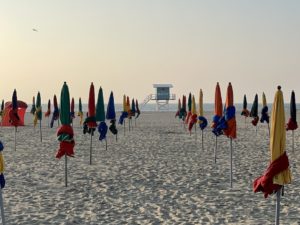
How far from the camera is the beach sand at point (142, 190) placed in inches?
327

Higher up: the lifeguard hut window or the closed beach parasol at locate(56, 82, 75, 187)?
the lifeguard hut window

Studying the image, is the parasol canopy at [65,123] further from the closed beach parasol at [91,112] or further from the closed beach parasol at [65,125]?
the closed beach parasol at [91,112]

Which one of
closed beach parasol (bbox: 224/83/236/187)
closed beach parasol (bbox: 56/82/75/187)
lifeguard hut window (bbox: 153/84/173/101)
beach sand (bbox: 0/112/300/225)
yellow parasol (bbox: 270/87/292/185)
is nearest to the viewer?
yellow parasol (bbox: 270/87/292/185)

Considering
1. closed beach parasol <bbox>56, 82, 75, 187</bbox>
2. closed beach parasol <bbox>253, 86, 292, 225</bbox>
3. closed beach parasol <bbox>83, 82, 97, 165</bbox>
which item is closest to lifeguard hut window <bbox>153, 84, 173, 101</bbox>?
closed beach parasol <bbox>83, 82, 97, 165</bbox>

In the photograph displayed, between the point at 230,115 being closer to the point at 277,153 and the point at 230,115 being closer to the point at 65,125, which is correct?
the point at 65,125

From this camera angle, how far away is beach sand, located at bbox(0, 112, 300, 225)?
8297 millimetres

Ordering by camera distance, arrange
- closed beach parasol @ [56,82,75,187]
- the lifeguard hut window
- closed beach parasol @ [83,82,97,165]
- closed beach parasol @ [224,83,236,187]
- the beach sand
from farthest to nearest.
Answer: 1. the lifeguard hut window
2. closed beach parasol @ [83,82,97,165]
3. closed beach parasol @ [56,82,75,187]
4. closed beach parasol @ [224,83,236,187]
5. the beach sand

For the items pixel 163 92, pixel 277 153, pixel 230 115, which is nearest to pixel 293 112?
pixel 230 115

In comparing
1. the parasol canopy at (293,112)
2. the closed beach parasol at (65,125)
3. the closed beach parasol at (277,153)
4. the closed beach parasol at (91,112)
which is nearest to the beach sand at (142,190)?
the closed beach parasol at (65,125)

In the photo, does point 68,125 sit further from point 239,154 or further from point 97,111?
point 239,154

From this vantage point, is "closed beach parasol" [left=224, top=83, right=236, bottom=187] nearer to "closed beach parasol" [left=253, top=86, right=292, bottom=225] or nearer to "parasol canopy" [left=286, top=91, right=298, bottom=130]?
"closed beach parasol" [left=253, top=86, right=292, bottom=225]

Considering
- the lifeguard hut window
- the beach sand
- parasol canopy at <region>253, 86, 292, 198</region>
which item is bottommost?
the beach sand

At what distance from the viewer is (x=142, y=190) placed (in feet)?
35.2

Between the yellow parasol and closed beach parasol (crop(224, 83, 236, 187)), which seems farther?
closed beach parasol (crop(224, 83, 236, 187))
